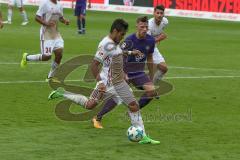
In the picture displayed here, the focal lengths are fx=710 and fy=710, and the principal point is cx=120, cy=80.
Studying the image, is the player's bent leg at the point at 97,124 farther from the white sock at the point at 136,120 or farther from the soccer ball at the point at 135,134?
the soccer ball at the point at 135,134

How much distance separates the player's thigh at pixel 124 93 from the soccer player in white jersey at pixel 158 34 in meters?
4.88

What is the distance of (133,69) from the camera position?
13.9 m

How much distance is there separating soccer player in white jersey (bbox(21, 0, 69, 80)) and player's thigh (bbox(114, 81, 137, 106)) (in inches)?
287

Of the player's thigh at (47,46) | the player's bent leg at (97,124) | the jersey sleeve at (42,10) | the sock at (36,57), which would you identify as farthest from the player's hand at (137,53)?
the sock at (36,57)

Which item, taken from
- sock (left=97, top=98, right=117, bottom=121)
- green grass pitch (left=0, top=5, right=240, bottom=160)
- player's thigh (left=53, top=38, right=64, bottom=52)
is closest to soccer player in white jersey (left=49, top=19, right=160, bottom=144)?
sock (left=97, top=98, right=117, bottom=121)

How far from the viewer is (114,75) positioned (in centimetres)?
1244

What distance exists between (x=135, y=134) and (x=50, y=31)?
27.6 ft

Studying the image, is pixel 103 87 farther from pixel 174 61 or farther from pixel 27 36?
pixel 27 36

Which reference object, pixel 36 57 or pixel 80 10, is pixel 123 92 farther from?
pixel 80 10

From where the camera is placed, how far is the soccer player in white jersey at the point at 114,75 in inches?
471

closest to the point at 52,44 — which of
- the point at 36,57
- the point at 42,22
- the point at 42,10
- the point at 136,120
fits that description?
the point at 42,22

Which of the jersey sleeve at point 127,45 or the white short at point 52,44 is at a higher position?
the jersey sleeve at point 127,45

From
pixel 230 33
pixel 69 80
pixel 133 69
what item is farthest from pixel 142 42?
pixel 230 33

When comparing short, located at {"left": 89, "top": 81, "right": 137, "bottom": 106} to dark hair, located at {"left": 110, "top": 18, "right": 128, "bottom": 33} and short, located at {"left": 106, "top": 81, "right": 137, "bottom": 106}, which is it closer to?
short, located at {"left": 106, "top": 81, "right": 137, "bottom": 106}
